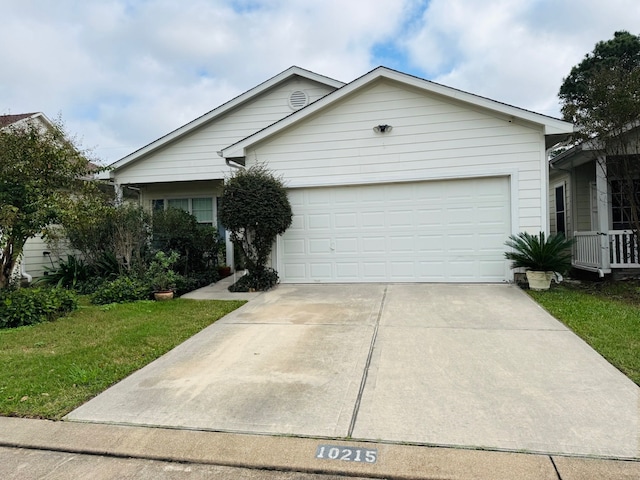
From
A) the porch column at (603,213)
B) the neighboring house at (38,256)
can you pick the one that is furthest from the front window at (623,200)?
the neighboring house at (38,256)

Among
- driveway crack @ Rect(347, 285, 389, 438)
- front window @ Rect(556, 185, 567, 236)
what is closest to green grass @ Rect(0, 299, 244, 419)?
driveway crack @ Rect(347, 285, 389, 438)

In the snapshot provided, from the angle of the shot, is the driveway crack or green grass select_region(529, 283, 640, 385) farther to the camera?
green grass select_region(529, 283, 640, 385)

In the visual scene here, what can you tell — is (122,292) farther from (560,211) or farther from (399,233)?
(560,211)

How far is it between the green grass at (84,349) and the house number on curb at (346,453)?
7.47 ft

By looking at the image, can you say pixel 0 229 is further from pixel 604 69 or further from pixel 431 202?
pixel 604 69

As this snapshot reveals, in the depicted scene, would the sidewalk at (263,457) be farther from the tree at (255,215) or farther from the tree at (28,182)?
the tree at (255,215)

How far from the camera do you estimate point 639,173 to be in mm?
9047

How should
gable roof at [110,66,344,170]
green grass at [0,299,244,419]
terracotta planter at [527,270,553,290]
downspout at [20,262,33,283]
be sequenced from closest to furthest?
green grass at [0,299,244,419], terracotta planter at [527,270,553,290], downspout at [20,262,33,283], gable roof at [110,66,344,170]

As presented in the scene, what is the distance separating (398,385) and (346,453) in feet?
4.01

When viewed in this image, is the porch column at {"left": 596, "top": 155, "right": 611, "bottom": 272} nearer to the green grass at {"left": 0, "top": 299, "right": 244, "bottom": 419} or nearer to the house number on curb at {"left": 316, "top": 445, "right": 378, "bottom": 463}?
the green grass at {"left": 0, "top": 299, "right": 244, "bottom": 419}

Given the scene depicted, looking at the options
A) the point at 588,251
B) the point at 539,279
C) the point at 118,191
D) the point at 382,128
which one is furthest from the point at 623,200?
the point at 118,191

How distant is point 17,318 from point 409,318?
6.21 metres

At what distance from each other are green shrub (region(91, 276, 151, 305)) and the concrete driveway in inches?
120

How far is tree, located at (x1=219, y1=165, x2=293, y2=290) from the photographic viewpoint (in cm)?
874
